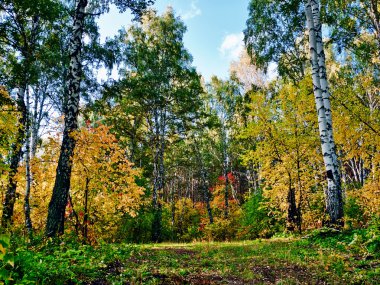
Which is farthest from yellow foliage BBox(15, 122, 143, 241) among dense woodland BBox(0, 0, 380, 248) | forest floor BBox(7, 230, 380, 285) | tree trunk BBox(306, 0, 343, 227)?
tree trunk BBox(306, 0, 343, 227)

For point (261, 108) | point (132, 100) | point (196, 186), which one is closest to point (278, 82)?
point (261, 108)

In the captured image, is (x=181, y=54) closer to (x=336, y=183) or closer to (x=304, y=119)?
(x=304, y=119)

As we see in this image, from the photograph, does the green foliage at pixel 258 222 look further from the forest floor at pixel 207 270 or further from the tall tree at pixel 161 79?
the forest floor at pixel 207 270

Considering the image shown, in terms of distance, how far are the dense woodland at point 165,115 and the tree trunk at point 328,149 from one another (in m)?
0.04

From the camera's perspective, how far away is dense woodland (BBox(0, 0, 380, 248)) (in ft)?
29.8

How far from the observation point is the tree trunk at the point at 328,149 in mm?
8539

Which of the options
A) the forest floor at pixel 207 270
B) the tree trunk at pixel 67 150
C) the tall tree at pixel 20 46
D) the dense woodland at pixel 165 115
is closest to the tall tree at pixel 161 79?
the dense woodland at pixel 165 115

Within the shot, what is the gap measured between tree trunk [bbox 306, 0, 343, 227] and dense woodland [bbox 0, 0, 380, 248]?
38 mm

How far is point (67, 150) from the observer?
7.45 meters

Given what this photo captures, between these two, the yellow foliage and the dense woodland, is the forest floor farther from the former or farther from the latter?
the yellow foliage

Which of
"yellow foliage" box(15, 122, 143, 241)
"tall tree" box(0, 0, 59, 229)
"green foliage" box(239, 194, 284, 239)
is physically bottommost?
"green foliage" box(239, 194, 284, 239)

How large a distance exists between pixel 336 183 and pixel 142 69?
13753 mm

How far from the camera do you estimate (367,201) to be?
42.6 ft

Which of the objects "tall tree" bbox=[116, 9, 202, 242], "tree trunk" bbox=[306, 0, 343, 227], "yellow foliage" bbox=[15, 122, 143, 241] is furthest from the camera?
"tall tree" bbox=[116, 9, 202, 242]
